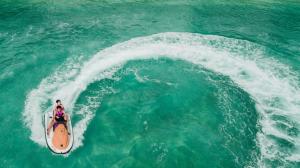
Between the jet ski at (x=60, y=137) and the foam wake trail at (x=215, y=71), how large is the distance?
1.16m

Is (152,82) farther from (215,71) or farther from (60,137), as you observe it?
(60,137)

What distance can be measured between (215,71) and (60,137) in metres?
20.0

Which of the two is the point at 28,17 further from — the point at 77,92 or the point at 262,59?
the point at 262,59

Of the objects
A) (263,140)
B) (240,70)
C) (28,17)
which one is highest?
(28,17)

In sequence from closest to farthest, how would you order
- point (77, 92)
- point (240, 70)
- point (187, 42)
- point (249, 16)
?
1. point (77, 92)
2. point (240, 70)
3. point (187, 42)
4. point (249, 16)

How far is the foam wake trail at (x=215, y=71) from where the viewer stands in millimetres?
30120

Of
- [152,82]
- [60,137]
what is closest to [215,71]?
[152,82]

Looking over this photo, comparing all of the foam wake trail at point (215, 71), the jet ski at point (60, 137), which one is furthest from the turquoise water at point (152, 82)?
→ the jet ski at point (60, 137)

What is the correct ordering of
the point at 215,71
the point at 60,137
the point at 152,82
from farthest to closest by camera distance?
the point at 215,71
the point at 152,82
the point at 60,137

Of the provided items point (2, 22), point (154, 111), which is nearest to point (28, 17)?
point (2, 22)

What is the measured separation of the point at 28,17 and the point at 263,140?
38.4 m

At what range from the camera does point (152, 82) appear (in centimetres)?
3631

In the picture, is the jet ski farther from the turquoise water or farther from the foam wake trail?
the foam wake trail

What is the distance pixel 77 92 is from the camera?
3434 cm
